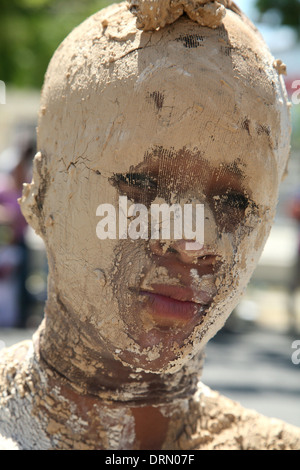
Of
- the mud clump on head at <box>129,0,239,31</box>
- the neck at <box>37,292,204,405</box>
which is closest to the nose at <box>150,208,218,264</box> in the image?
the neck at <box>37,292,204,405</box>

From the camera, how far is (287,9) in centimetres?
1268

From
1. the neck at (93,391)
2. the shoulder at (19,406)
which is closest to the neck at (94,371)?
the neck at (93,391)

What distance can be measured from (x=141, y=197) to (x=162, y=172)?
9 centimetres

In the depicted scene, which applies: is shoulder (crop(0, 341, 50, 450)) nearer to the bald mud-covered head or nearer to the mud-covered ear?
the bald mud-covered head

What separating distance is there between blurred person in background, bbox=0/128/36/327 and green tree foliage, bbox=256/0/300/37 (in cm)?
936

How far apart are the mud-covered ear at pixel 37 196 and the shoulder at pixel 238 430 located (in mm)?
836

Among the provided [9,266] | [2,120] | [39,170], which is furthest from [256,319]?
[2,120]

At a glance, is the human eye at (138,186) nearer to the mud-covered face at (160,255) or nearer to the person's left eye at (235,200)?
the mud-covered face at (160,255)

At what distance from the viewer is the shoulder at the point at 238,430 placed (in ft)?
6.19

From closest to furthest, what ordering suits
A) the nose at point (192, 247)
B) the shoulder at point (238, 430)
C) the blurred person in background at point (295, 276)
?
the nose at point (192, 247)
the shoulder at point (238, 430)
the blurred person in background at point (295, 276)

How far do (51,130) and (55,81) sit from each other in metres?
0.15

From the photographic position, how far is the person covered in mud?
1461 millimetres

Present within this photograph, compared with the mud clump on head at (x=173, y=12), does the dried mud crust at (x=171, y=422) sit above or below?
below
